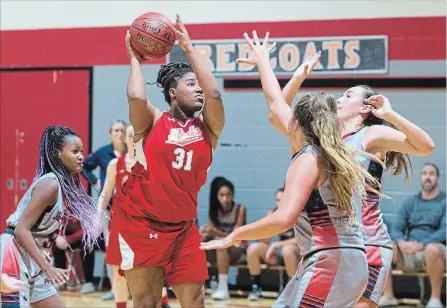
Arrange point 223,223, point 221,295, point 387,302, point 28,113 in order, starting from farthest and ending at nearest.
Result: point 28,113, point 223,223, point 221,295, point 387,302

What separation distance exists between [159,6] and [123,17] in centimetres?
45

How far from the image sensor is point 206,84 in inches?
167

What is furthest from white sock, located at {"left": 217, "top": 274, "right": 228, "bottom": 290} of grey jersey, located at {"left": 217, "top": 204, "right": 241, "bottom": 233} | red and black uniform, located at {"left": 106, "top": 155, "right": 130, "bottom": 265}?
red and black uniform, located at {"left": 106, "top": 155, "right": 130, "bottom": 265}

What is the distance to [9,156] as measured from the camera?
31.5ft

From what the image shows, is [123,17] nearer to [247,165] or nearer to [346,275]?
[247,165]

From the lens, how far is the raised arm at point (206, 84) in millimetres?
4172

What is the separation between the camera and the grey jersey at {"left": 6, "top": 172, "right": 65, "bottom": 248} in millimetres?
4426

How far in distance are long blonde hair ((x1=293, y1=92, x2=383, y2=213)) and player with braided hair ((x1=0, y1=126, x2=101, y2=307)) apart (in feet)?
5.14

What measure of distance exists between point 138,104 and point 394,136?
1.33m

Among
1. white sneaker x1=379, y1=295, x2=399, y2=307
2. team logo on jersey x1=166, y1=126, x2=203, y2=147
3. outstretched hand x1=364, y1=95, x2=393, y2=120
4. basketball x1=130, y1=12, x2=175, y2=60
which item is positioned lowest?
white sneaker x1=379, y1=295, x2=399, y2=307

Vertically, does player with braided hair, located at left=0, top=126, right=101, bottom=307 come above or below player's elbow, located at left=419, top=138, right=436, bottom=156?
below

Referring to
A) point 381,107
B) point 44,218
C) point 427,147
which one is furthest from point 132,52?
point 427,147

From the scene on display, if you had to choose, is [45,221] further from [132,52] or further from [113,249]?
[113,249]

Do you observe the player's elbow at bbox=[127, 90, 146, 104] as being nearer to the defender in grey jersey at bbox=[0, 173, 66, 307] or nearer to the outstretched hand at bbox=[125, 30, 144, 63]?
the outstretched hand at bbox=[125, 30, 144, 63]
